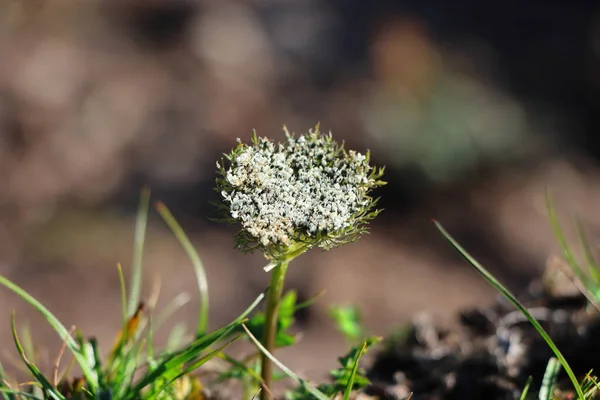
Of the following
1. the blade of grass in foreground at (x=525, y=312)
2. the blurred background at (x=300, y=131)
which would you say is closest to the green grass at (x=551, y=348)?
the blade of grass in foreground at (x=525, y=312)

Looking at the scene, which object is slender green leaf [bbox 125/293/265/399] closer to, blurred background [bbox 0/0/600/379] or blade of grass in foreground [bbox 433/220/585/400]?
blade of grass in foreground [bbox 433/220/585/400]

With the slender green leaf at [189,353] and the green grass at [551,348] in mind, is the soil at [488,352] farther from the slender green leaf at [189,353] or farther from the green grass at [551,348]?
the slender green leaf at [189,353]

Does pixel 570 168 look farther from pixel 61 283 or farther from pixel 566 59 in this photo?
pixel 61 283

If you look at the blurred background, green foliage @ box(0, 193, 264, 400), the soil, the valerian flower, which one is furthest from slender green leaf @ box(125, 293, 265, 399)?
the blurred background

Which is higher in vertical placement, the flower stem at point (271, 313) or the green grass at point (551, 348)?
the flower stem at point (271, 313)

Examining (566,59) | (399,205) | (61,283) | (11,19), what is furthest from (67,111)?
(566,59)

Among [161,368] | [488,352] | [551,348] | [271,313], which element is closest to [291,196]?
[271,313]

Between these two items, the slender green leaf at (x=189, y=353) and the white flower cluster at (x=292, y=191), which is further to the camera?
the slender green leaf at (x=189, y=353)
